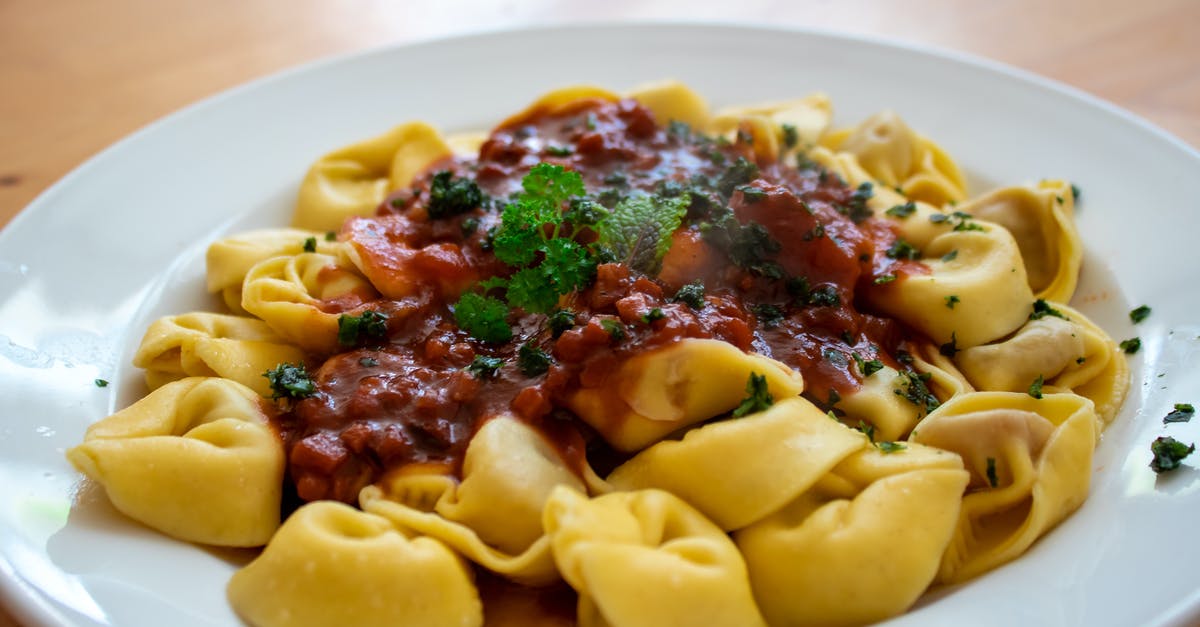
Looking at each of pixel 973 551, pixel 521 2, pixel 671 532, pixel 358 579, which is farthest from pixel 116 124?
pixel 973 551

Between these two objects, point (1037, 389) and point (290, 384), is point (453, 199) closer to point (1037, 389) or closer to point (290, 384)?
point (290, 384)

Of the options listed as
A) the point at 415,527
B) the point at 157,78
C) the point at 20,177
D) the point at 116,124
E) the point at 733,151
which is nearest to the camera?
the point at 415,527

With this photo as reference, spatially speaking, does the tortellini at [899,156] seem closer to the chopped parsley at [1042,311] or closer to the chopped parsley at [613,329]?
the chopped parsley at [1042,311]

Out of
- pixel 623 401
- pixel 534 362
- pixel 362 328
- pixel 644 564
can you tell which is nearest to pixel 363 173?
pixel 362 328

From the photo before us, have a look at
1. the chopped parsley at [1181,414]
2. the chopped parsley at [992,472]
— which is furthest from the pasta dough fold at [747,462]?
the chopped parsley at [1181,414]

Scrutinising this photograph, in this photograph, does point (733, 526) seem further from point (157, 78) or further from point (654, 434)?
point (157, 78)

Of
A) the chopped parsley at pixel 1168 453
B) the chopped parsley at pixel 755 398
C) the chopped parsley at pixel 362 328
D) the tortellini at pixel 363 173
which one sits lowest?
the chopped parsley at pixel 1168 453
